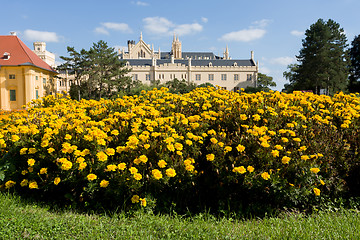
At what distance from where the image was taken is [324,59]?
4094cm

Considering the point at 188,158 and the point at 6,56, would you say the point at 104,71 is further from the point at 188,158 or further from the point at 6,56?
the point at 188,158

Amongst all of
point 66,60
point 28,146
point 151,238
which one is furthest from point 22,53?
point 151,238

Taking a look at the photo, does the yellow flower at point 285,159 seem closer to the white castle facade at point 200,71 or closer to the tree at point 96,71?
the tree at point 96,71

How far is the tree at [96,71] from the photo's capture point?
4522 centimetres

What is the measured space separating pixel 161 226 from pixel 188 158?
1120 millimetres

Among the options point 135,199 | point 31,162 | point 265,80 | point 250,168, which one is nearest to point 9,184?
point 31,162

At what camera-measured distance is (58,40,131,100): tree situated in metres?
45.2

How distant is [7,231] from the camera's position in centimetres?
341

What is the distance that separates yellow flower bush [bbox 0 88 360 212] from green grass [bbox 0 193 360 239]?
1.08 ft

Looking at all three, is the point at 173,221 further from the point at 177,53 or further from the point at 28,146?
the point at 177,53

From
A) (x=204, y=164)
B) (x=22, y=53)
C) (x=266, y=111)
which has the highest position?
(x=22, y=53)

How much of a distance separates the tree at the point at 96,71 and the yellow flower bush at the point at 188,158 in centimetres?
4129

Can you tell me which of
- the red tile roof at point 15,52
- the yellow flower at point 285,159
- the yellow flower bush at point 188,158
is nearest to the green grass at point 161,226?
the yellow flower bush at point 188,158

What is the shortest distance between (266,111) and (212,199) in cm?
197
